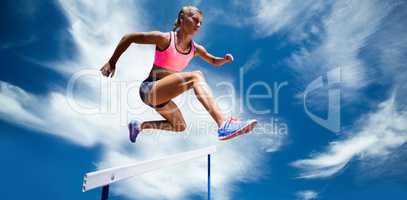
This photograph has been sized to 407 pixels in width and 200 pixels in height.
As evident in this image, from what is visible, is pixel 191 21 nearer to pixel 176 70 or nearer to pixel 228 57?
pixel 176 70

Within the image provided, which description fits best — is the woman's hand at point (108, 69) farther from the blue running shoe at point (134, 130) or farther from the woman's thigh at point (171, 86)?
the blue running shoe at point (134, 130)

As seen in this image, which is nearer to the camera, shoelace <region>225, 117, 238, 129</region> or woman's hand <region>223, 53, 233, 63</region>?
shoelace <region>225, 117, 238, 129</region>

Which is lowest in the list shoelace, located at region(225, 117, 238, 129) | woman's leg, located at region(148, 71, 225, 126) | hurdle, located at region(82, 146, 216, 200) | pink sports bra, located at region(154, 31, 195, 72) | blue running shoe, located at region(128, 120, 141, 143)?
hurdle, located at region(82, 146, 216, 200)

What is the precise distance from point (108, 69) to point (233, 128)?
1.56m

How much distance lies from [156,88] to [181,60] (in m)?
0.50

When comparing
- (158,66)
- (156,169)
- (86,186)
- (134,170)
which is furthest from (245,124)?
(86,186)

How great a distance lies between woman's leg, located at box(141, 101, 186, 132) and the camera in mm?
4349

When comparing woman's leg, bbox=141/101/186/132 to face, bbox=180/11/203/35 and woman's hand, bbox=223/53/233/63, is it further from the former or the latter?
face, bbox=180/11/203/35

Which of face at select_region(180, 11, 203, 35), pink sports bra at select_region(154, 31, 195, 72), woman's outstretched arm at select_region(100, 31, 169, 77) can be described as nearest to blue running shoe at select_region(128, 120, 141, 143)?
pink sports bra at select_region(154, 31, 195, 72)

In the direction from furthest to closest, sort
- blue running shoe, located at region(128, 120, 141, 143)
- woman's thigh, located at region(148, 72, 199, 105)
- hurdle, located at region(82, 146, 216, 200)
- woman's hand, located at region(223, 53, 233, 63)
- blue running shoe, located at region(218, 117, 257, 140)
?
blue running shoe, located at region(128, 120, 141, 143) < woman's hand, located at region(223, 53, 233, 63) < woman's thigh, located at region(148, 72, 199, 105) < blue running shoe, located at region(218, 117, 257, 140) < hurdle, located at region(82, 146, 216, 200)

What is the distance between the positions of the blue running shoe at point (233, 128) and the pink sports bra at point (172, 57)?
3.69 ft

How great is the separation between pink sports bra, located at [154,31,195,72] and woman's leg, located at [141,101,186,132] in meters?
0.57

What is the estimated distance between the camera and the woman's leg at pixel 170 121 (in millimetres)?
4349

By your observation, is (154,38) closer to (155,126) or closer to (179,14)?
(179,14)
